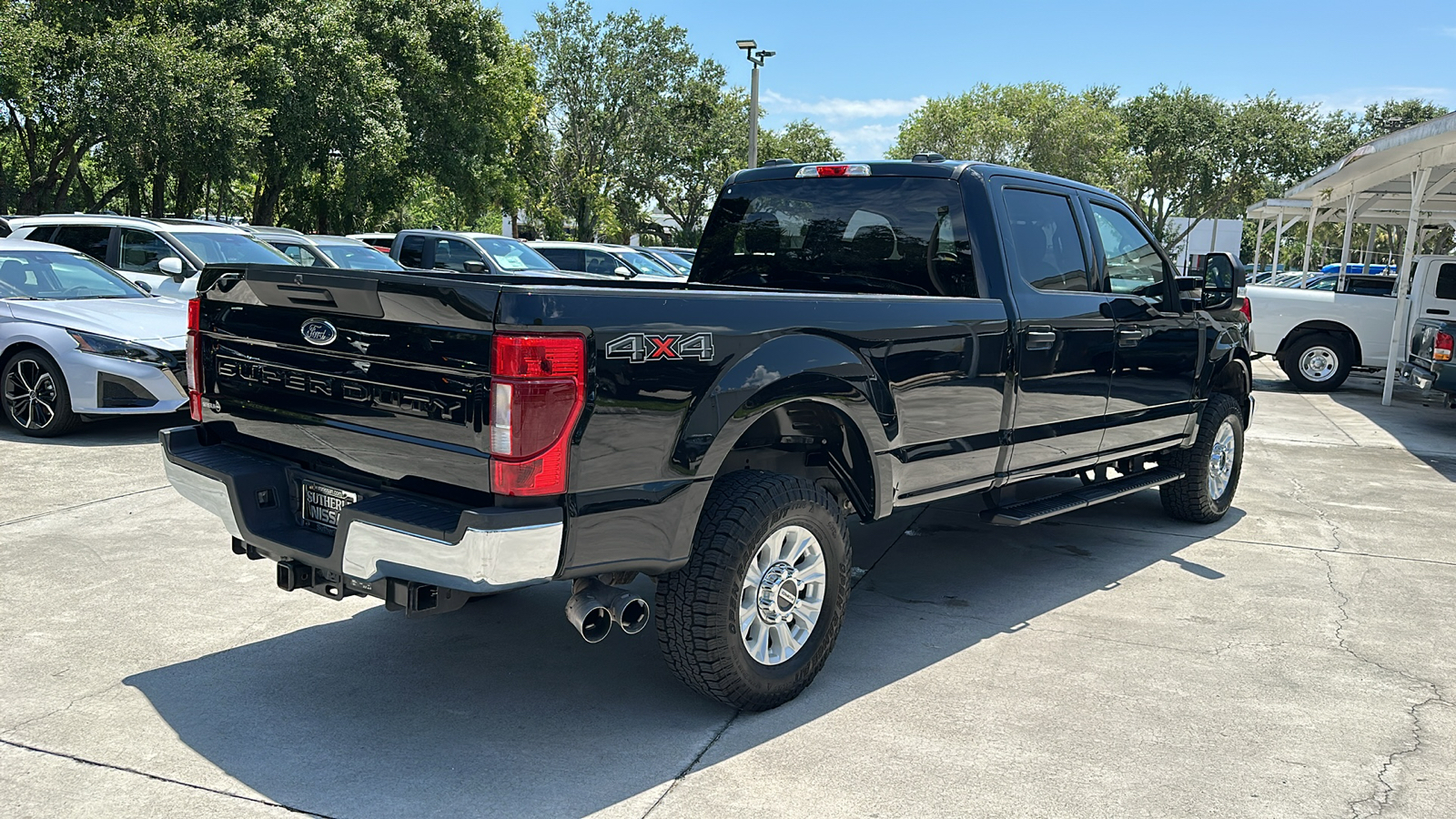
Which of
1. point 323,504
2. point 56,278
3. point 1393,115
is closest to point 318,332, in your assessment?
point 323,504

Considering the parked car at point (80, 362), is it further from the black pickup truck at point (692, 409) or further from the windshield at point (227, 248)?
the black pickup truck at point (692, 409)

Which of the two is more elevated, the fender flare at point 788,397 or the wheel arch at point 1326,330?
the fender flare at point 788,397

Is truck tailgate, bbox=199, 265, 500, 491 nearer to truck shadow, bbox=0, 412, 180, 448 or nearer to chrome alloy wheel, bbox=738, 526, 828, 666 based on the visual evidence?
chrome alloy wheel, bbox=738, 526, 828, 666

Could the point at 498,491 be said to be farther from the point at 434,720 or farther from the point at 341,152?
the point at 341,152

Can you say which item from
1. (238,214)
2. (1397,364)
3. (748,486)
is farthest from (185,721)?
(238,214)

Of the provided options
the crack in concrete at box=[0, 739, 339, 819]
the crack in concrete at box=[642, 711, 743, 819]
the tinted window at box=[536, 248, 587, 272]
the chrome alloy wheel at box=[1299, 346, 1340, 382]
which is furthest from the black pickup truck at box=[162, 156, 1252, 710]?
the tinted window at box=[536, 248, 587, 272]

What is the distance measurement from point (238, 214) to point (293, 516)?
1995 inches

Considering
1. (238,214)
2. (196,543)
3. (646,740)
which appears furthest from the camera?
(238,214)

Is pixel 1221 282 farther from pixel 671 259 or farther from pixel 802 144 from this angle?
pixel 802 144

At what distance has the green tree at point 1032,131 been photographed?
4672 centimetres

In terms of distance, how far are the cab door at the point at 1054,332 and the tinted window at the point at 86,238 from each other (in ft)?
32.3

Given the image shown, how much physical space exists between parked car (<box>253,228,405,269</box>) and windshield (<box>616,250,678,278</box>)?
406cm

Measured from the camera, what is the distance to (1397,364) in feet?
49.8

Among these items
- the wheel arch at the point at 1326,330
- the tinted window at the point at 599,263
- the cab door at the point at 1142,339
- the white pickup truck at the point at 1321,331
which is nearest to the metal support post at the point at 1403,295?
the white pickup truck at the point at 1321,331
